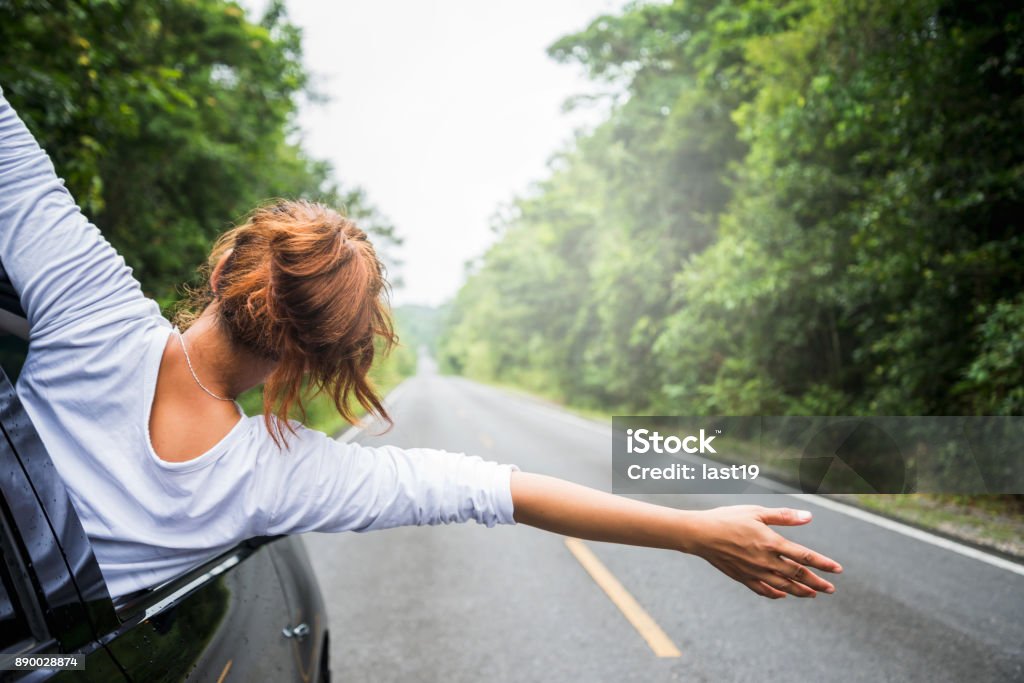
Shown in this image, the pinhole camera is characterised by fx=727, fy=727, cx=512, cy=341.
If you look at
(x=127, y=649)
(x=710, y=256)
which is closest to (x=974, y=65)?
(x=710, y=256)

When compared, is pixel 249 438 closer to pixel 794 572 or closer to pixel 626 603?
pixel 794 572

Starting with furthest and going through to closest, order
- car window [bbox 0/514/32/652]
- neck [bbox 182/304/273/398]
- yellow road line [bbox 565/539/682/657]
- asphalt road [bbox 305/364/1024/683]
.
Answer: yellow road line [bbox 565/539/682/657]
asphalt road [bbox 305/364/1024/683]
neck [bbox 182/304/273/398]
car window [bbox 0/514/32/652]

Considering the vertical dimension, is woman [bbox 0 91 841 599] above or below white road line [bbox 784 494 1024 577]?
above

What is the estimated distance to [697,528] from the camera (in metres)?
1.26

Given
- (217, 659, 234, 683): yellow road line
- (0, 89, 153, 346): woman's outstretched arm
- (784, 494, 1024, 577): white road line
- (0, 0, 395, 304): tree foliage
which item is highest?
(0, 0, 395, 304): tree foliage

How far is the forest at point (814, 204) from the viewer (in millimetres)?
8359

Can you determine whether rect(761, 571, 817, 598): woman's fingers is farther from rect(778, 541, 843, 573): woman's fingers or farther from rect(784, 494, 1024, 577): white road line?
rect(784, 494, 1024, 577): white road line

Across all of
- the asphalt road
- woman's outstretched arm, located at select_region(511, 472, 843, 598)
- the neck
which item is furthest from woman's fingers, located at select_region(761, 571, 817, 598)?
the asphalt road

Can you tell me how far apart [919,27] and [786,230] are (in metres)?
4.14

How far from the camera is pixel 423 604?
16.2 ft

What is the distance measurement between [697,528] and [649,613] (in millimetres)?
3693

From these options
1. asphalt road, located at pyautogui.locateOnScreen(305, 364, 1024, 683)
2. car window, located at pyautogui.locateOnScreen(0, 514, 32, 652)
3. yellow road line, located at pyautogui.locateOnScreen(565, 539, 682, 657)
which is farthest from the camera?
yellow road line, located at pyautogui.locateOnScreen(565, 539, 682, 657)

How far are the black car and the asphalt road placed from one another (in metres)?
1.00

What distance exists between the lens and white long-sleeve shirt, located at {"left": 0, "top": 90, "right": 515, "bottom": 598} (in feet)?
4.23
